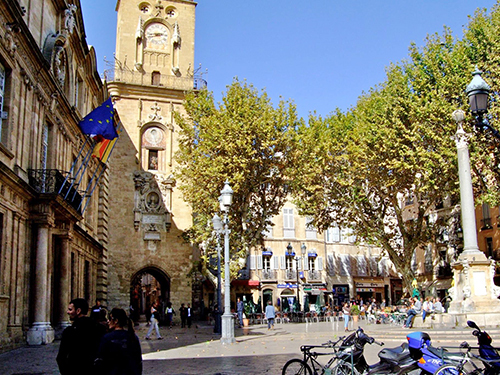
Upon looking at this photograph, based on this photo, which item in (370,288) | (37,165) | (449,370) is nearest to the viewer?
(449,370)

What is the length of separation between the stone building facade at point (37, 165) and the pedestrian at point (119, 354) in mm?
11052

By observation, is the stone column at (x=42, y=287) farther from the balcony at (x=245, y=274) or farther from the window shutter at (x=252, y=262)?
the window shutter at (x=252, y=262)

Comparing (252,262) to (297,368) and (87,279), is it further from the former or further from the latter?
(297,368)

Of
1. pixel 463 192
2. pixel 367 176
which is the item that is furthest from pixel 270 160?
pixel 463 192

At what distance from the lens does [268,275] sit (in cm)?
4484

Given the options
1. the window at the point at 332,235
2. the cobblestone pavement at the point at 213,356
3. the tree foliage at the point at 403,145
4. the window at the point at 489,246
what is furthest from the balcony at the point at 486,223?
the cobblestone pavement at the point at 213,356

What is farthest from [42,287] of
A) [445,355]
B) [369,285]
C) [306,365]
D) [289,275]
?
[369,285]

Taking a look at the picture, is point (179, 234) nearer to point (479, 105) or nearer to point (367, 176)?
point (367, 176)

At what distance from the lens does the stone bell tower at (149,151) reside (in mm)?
33656

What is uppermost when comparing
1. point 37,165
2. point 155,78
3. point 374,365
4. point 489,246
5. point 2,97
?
point 155,78

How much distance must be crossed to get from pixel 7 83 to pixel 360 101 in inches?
794

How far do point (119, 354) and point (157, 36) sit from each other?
34344 mm

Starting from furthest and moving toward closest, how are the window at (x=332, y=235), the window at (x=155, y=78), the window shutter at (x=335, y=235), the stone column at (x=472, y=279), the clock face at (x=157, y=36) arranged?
1. the window shutter at (x=335, y=235)
2. the window at (x=332, y=235)
3. the clock face at (x=157, y=36)
4. the window at (x=155, y=78)
5. the stone column at (x=472, y=279)

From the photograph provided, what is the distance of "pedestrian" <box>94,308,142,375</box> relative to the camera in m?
5.32
